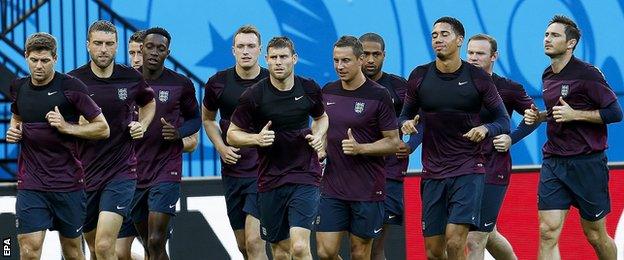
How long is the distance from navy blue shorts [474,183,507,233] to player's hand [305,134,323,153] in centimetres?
221

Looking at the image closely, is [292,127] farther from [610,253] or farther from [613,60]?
[613,60]

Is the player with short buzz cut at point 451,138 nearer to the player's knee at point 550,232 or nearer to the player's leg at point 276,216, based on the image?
the player's knee at point 550,232

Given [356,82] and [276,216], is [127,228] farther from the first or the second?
[356,82]

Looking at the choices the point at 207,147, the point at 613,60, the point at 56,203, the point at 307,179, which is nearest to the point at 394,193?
the point at 307,179

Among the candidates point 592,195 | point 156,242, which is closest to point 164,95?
point 156,242

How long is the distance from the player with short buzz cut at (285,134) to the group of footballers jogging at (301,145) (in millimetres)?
11

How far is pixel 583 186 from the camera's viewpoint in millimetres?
13828

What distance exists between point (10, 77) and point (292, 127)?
16.7 ft

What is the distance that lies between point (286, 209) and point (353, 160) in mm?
691

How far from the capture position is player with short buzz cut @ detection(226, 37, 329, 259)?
12969mm

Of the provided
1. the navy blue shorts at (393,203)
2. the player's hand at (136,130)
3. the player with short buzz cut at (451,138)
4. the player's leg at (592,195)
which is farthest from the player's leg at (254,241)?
the player's leg at (592,195)

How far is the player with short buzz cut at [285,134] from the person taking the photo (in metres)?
13.0

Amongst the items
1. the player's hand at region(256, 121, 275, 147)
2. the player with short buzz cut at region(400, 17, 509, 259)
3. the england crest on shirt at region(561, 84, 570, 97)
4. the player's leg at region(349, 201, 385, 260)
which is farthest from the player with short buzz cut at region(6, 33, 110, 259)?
the england crest on shirt at region(561, 84, 570, 97)

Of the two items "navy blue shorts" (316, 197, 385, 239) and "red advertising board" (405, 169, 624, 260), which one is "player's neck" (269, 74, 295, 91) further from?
"red advertising board" (405, 169, 624, 260)
